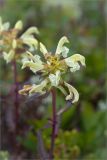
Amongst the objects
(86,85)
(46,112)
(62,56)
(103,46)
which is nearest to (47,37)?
(103,46)

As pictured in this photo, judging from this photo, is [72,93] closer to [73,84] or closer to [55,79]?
[55,79]

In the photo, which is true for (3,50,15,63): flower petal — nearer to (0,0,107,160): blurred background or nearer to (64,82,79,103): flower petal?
(0,0,107,160): blurred background

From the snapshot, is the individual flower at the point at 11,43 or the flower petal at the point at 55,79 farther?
the individual flower at the point at 11,43

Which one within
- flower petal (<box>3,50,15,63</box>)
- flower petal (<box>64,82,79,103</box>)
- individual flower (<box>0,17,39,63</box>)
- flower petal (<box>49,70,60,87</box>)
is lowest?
flower petal (<box>64,82,79,103</box>)

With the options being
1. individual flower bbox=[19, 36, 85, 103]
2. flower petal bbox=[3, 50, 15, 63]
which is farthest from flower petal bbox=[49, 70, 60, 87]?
flower petal bbox=[3, 50, 15, 63]

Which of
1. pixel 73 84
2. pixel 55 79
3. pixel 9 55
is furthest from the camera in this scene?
pixel 73 84

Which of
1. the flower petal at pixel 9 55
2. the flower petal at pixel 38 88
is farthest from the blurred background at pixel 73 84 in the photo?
the flower petal at pixel 9 55

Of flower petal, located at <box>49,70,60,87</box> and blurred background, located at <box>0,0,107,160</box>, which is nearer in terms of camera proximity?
flower petal, located at <box>49,70,60,87</box>

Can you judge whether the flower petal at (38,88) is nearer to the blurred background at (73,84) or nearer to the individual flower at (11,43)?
the blurred background at (73,84)

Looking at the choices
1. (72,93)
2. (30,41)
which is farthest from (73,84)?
(72,93)
